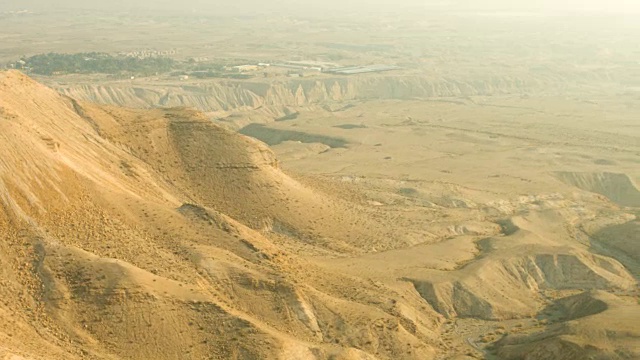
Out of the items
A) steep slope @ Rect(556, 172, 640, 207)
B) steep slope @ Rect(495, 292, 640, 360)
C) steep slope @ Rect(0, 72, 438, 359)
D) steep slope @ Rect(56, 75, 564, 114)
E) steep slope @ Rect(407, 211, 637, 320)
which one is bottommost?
steep slope @ Rect(56, 75, 564, 114)

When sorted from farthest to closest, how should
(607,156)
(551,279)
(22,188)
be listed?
(607,156), (551,279), (22,188)

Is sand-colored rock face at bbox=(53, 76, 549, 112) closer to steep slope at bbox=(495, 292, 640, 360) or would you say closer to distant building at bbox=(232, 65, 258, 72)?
distant building at bbox=(232, 65, 258, 72)

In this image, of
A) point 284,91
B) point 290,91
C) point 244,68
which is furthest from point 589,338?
point 244,68

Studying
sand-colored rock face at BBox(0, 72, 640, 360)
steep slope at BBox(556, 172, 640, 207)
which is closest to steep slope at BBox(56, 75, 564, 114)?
steep slope at BBox(556, 172, 640, 207)

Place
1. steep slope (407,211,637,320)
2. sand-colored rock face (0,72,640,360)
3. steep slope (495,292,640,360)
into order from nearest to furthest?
sand-colored rock face (0,72,640,360) < steep slope (495,292,640,360) < steep slope (407,211,637,320)

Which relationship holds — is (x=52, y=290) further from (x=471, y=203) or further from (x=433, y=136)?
(x=433, y=136)

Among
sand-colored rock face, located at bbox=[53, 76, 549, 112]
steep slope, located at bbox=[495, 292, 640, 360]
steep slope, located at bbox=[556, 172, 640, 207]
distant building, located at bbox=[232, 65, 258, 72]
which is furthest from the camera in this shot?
distant building, located at bbox=[232, 65, 258, 72]

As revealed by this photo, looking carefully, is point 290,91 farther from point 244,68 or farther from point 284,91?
point 244,68

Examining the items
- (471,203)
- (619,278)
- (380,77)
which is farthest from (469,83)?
(619,278)
